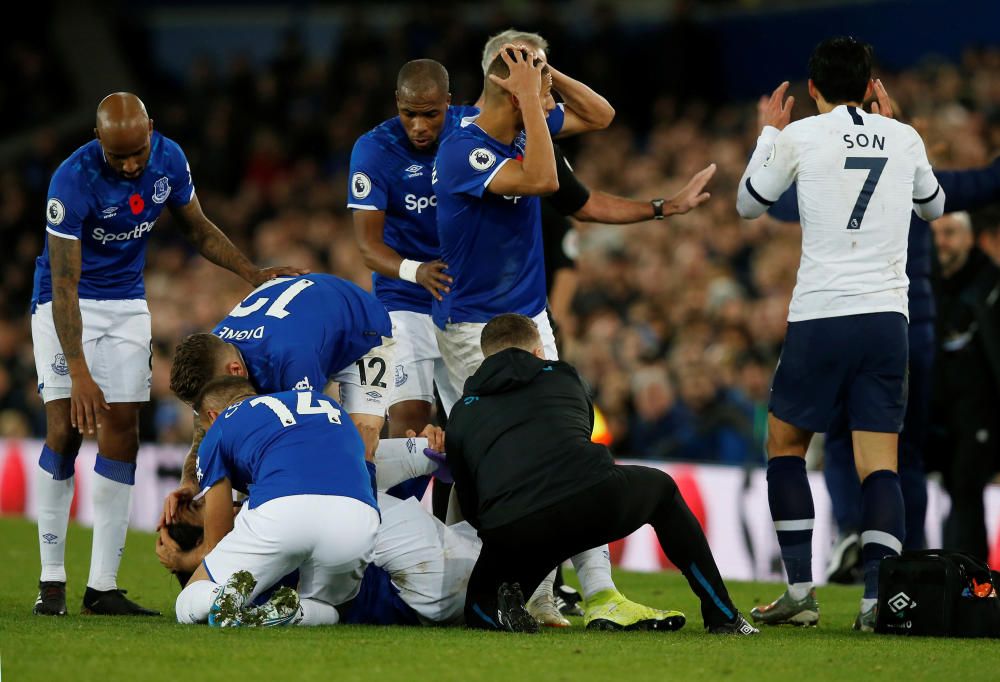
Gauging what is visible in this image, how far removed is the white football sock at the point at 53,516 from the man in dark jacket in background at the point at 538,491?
219 cm

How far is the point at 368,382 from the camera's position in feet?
24.6

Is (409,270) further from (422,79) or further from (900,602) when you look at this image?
(900,602)

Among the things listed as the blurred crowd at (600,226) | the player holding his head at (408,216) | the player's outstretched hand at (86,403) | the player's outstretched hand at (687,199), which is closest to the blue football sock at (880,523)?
the player's outstretched hand at (687,199)

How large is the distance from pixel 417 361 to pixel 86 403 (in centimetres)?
187

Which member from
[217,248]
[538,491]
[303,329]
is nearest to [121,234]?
[217,248]

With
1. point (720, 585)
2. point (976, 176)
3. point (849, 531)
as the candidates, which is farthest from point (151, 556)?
point (976, 176)

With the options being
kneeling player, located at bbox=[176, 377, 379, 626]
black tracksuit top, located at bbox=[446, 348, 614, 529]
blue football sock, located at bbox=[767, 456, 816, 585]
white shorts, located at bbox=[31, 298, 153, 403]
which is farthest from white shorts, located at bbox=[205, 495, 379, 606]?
blue football sock, located at bbox=[767, 456, 816, 585]

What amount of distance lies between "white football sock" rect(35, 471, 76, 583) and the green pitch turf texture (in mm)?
362

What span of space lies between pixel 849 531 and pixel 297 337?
168 inches

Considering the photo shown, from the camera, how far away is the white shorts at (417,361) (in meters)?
8.02

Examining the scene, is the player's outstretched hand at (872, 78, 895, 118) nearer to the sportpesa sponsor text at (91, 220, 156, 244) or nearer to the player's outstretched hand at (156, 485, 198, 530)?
the sportpesa sponsor text at (91, 220, 156, 244)

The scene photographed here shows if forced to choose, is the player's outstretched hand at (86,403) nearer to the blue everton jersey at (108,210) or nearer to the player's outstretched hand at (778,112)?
the blue everton jersey at (108,210)

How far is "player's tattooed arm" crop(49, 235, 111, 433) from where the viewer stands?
6957mm

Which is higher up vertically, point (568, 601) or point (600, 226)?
point (600, 226)
